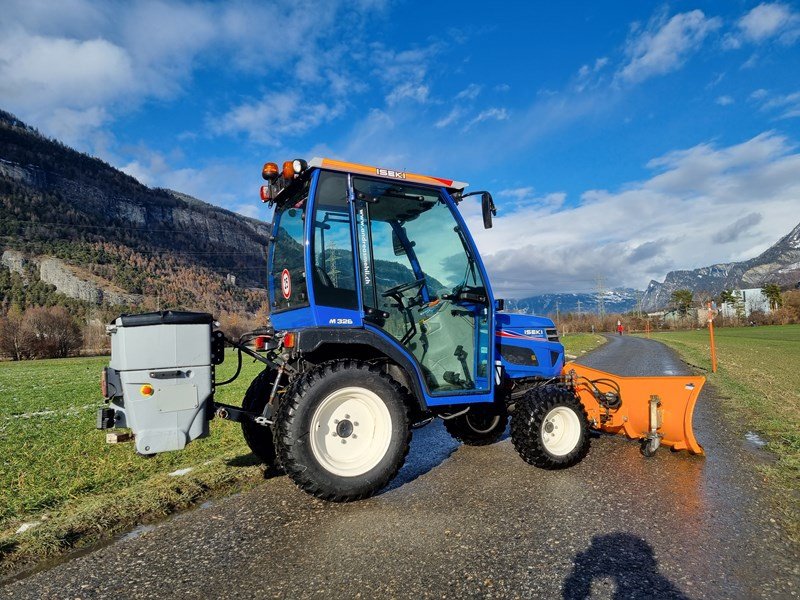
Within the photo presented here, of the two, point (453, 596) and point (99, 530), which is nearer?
point (453, 596)

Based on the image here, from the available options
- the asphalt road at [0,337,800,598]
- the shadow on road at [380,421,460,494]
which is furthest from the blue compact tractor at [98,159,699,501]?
the shadow on road at [380,421,460,494]

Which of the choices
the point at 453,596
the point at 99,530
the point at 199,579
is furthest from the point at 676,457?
the point at 99,530

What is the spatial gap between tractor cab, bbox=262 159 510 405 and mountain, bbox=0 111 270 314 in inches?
4730

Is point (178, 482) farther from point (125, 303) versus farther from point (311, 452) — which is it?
point (125, 303)

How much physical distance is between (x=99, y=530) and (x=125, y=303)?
141647 mm

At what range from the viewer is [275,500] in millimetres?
4316

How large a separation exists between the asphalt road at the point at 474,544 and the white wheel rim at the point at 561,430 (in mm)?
315

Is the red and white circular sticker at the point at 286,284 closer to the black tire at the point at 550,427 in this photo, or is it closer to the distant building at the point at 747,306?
the black tire at the point at 550,427

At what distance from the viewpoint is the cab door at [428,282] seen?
4789 millimetres

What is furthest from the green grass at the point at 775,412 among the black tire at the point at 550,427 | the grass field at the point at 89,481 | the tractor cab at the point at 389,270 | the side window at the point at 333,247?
the grass field at the point at 89,481

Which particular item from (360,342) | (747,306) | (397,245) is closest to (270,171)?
(397,245)

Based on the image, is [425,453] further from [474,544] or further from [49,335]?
[49,335]

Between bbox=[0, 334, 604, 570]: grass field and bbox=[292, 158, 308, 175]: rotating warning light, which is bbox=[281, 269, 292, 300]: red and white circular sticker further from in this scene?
bbox=[0, 334, 604, 570]: grass field

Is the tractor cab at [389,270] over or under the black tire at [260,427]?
over
